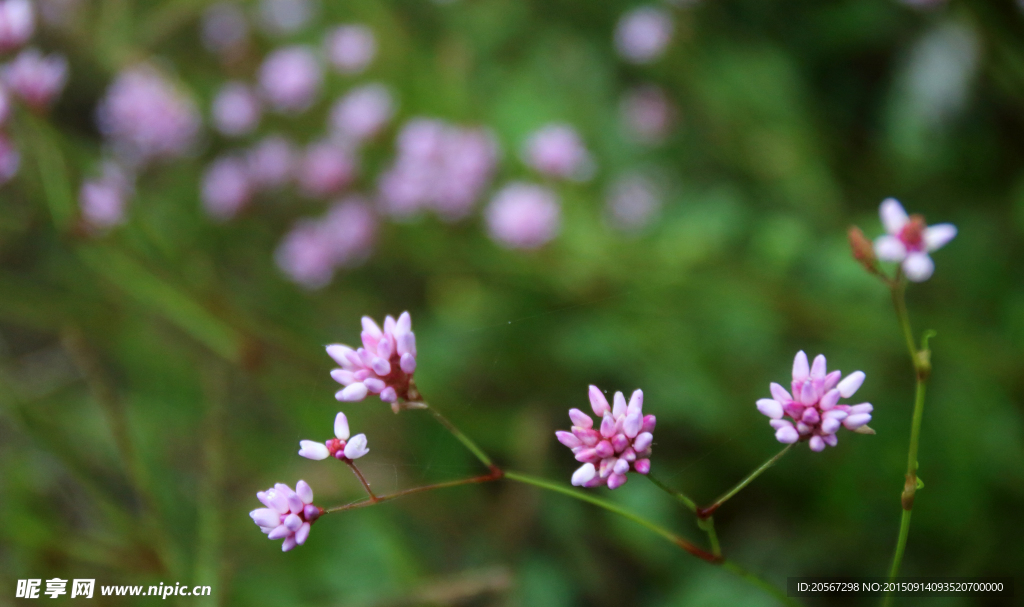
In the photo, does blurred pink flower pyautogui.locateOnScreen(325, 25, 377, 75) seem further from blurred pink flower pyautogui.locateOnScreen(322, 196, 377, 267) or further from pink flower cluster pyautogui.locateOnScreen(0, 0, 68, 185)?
pink flower cluster pyautogui.locateOnScreen(0, 0, 68, 185)

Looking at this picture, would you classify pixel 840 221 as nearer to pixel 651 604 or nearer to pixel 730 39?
pixel 730 39

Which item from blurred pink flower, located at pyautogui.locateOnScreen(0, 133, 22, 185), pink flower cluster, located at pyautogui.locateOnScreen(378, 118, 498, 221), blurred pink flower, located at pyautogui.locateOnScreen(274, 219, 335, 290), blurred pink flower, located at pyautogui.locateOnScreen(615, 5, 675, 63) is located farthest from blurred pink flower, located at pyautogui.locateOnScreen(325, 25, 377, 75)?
blurred pink flower, located at pyautogui.locateOnScreen(0, 133, 22, 185)

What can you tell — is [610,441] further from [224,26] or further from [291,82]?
[224,26]

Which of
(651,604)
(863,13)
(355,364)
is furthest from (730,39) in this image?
(355,364)

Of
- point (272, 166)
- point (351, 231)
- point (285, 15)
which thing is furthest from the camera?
point (285, 15)

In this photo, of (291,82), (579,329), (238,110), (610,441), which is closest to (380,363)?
(610,441)
